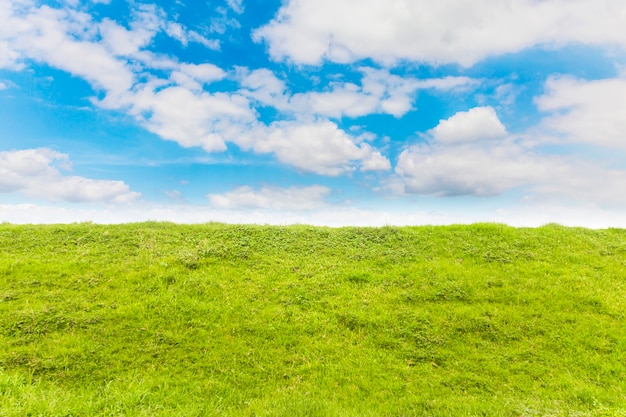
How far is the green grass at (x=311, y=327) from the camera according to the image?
30.7 ft

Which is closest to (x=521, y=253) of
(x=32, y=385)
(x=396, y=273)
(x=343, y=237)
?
(x=396, y=273)

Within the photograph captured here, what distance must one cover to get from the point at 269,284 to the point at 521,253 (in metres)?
11.2

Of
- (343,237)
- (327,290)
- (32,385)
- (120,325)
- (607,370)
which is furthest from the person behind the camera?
(343,237)

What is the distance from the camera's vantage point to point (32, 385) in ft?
31.0

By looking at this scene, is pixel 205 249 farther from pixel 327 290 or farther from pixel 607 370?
pixel 607 370

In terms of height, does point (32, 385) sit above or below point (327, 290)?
below

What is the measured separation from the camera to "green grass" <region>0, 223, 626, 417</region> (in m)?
9.37

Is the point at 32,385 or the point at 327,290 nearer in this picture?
the point at 32,385

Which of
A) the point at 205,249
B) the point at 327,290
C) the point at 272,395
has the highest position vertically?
the point at 205,249

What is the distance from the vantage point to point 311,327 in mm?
12070

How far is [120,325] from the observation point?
11625mm

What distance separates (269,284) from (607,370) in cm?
1082

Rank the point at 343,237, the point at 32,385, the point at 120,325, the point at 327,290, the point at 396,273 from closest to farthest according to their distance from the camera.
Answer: the point at 32,385 → the point at 120,325 → the point at 327,290 → the point at 396,273 → the point at 343,237

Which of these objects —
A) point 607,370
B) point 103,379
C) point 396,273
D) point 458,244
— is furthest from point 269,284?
point 607,370
